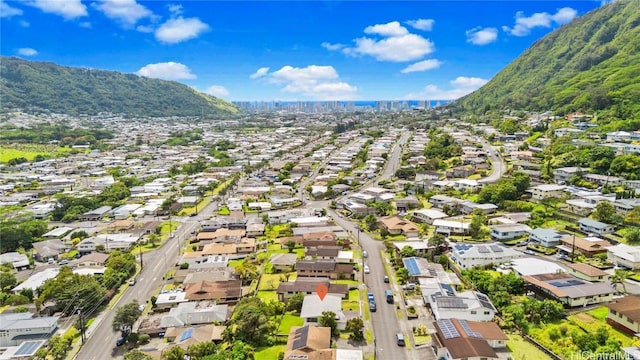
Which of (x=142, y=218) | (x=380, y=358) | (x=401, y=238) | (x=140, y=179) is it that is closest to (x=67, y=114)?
(x=140, y=179)

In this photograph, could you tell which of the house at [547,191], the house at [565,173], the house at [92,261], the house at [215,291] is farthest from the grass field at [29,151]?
the house at [565,173]

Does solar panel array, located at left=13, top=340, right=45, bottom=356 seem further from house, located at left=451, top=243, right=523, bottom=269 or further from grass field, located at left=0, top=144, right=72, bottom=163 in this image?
grass field, located at left=0, top=144, right=72, bottom=163

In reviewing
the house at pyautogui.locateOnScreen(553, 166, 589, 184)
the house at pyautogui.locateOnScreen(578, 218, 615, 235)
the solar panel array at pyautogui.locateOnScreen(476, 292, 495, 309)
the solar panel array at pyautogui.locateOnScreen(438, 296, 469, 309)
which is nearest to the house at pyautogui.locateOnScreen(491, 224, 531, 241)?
the house at pyautogui.locateOnScreen(578, 218, 615, 235)

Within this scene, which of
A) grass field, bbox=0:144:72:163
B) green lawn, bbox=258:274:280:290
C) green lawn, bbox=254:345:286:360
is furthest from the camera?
grass field, bbox=0:144:72:163

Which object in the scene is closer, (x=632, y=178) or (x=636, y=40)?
(x=632, y=178)

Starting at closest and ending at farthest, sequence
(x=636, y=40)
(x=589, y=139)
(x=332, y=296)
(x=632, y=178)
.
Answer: (x=332, y=296) < (x=632, y=178) < (x=589, y=139) < (x=636, y=40)

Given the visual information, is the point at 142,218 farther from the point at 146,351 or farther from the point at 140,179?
the point at 146,351
